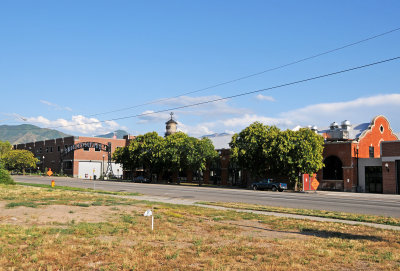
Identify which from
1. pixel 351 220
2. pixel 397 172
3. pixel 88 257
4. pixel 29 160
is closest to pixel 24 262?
pixel 88 257

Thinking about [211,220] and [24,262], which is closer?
[24,262]

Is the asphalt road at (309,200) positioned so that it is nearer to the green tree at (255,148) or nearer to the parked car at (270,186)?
the parked car at (270,186)

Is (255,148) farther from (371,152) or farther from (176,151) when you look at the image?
(371,152)

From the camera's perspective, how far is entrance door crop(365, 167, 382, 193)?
44.5 metres

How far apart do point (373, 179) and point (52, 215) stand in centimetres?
4089

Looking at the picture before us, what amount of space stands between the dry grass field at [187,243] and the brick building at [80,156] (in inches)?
2950

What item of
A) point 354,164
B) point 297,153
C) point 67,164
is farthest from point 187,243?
point 67,164

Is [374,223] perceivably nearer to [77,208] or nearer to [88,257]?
[88,257]

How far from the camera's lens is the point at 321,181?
48531mm

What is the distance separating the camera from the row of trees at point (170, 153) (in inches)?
2301

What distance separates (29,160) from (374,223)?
94.4m

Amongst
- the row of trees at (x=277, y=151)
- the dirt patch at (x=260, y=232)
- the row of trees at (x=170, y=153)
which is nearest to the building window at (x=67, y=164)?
the row of trees at (x=170, y=153)

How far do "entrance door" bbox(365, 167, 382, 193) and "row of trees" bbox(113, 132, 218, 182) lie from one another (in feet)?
76.3

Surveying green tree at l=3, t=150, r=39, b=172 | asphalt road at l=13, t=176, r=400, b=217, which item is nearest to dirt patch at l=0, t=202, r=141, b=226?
asphalt road at l=13, t=176, r=400, b=217
